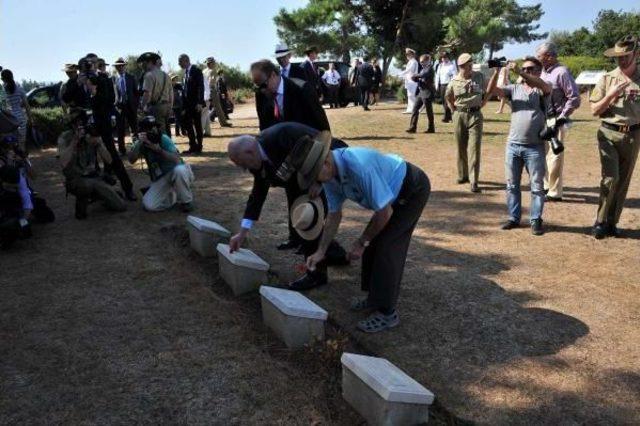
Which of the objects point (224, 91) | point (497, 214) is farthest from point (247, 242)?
point (224, 91)

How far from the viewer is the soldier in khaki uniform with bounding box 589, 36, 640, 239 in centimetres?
478

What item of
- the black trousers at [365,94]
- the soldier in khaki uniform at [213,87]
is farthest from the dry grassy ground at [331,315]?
the black trousers at [365,94]

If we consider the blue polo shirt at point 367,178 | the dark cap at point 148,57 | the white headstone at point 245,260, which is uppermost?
the dark cap at point 148,57

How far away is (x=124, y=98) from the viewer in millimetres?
10164

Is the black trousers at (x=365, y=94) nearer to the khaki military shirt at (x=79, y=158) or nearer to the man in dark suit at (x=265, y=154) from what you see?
the khaki military shirt at (x=79, y=158)

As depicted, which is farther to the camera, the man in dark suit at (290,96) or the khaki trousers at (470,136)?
the khaki trousers at (470,136)

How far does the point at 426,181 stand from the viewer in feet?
11.1

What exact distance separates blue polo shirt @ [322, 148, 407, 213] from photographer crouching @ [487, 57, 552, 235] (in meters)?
2.59

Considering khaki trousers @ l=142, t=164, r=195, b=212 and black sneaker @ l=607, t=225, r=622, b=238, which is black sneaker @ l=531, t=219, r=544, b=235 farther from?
khaki trousers @ l=142, t=164, r=195, b=212

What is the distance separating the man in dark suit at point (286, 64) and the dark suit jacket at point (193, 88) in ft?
8.11

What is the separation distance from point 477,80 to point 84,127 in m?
5.03

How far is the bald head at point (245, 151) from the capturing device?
3.38m

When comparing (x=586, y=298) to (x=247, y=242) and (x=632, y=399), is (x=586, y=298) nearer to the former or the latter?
(x=632, y=399)

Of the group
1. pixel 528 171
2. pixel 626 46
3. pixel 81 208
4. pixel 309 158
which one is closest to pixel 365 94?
pixel 81 208
